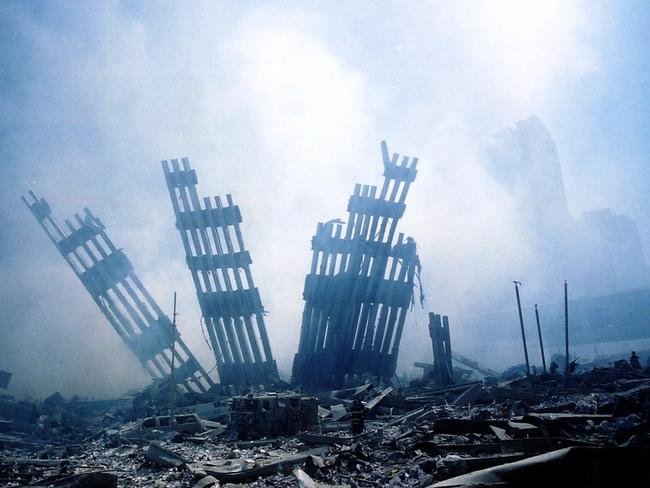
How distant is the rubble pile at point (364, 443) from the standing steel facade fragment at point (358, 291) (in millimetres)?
2142

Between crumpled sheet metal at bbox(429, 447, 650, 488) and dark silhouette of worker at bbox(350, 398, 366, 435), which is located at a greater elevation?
crumpled sheet metal at bbox(429, 447, 650, 488)

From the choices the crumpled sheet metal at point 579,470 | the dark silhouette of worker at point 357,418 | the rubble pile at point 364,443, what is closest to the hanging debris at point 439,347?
the rubble pile at point 364,443

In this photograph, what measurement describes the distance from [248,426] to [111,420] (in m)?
5.62

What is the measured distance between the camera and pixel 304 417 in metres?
8.56

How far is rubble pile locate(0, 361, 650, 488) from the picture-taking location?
12.0ft

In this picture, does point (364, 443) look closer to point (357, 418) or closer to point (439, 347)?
point (357, 418)

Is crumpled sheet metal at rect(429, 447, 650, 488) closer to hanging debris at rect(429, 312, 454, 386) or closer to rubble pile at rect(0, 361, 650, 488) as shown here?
rubble pile at rect(0, 361, 650, 488)

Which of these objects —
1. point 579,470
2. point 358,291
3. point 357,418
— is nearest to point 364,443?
point 357,418

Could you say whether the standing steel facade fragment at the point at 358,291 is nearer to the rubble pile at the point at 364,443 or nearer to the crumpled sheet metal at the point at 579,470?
the rubble pile at the point at 364,443

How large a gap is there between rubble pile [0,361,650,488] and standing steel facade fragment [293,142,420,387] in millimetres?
2142

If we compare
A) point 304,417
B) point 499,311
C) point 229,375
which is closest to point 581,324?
point 499,311

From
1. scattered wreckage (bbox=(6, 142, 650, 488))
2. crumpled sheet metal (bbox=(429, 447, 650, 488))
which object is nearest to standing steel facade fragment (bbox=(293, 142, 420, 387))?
scattered wreckage (bbox=(6, 142, 650, 488))

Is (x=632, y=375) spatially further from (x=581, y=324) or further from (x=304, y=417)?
(x=581, y=324)

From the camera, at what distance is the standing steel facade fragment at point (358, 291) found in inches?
540
